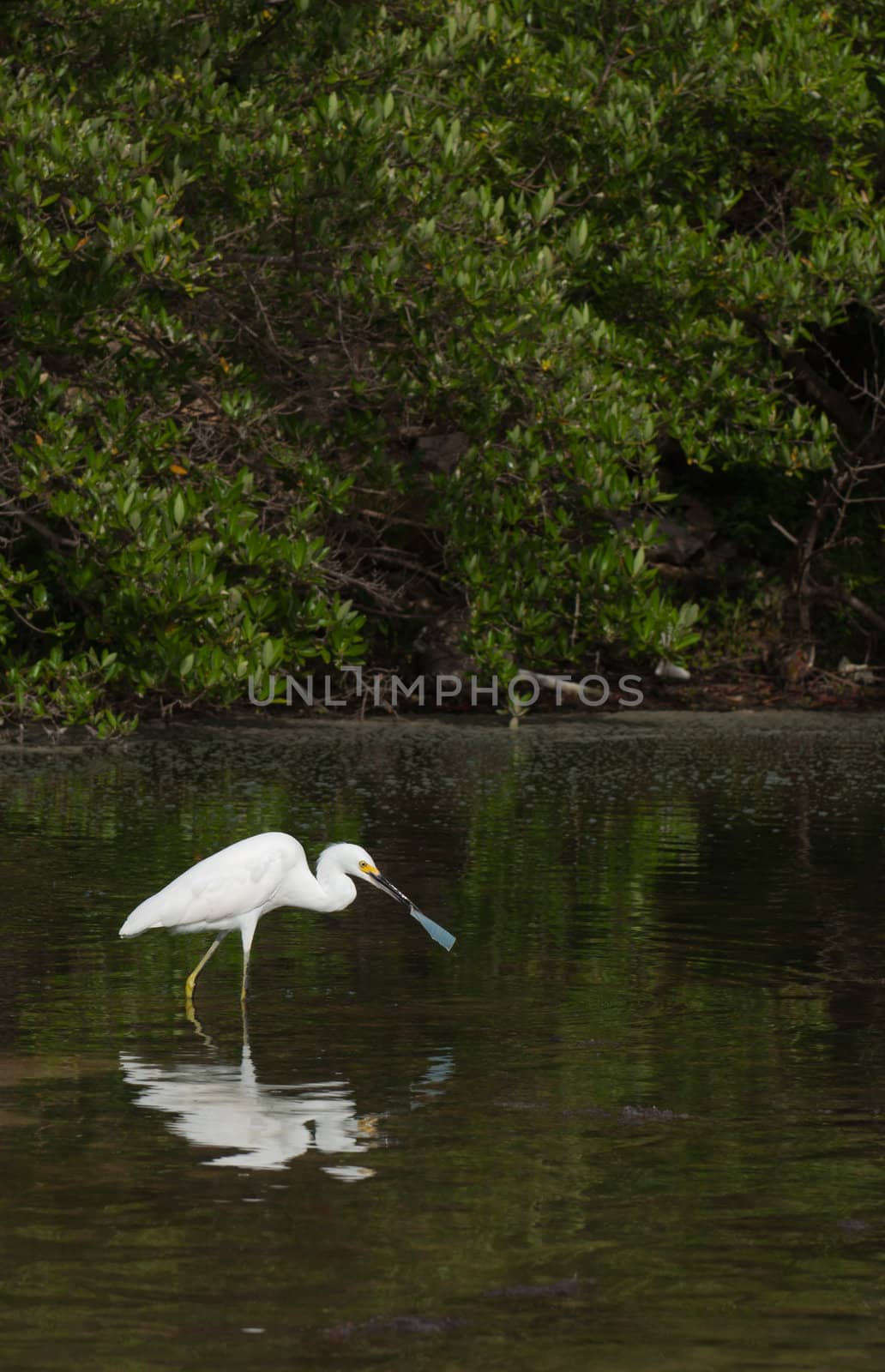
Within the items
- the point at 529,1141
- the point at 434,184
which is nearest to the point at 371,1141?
the point at 529,1141

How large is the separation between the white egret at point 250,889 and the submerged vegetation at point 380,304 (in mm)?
7017

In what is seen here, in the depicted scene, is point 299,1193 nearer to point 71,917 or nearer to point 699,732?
point 71,917

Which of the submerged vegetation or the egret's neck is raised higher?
the submerged vegetation

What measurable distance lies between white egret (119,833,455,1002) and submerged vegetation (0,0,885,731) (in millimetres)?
7017

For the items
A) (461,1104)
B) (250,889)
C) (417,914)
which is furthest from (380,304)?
(461,1104)

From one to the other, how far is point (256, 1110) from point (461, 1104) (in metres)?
0.63

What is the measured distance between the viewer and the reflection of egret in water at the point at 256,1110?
264 inches

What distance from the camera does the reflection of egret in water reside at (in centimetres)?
670

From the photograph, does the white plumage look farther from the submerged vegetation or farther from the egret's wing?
the submerged vegetation

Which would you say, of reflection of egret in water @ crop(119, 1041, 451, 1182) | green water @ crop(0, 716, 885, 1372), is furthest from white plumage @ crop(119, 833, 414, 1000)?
reflection of egret in water @ crop(119, 1041, 451, 1182)

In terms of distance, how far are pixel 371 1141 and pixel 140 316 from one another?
1086 cm

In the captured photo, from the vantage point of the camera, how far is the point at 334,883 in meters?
9.60

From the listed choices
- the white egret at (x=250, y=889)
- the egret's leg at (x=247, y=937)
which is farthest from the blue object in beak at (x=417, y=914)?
the egret's leg at (x=247, y=937)

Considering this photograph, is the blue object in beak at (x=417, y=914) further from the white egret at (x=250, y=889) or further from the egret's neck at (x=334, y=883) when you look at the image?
the egret's neck at (x=334, y=883)
